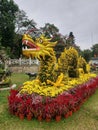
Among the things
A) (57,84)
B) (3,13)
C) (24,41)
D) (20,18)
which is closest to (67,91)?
(57,84)

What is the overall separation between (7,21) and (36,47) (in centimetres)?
2505

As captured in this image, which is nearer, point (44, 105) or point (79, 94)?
point (44, 105)

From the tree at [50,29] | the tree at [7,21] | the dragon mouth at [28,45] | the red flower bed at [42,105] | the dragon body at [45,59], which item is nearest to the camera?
the red flower bed at [42,105]

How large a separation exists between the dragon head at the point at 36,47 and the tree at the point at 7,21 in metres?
24.4

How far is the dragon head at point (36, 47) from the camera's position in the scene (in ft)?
26.6

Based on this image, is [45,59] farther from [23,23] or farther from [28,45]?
[23,23]

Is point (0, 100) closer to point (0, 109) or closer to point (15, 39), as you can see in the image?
point (0, 109)

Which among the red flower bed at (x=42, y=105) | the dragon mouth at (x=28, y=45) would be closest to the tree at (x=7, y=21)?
the dragon mouth at (x=28, y=45)

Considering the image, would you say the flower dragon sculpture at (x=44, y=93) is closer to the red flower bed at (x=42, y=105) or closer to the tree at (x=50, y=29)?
the red flower bed at (x=42, y=105)

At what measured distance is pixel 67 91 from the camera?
28.8 feet

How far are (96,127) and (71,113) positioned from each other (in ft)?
3.70

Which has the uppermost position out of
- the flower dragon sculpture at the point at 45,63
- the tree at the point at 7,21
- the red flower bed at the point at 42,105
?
the tree at the point at 7,21

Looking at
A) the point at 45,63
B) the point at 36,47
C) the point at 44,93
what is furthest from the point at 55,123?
the point at 36,47

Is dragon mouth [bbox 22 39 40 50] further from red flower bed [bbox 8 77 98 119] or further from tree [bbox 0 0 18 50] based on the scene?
tree [bbox 0 0 18 50]
